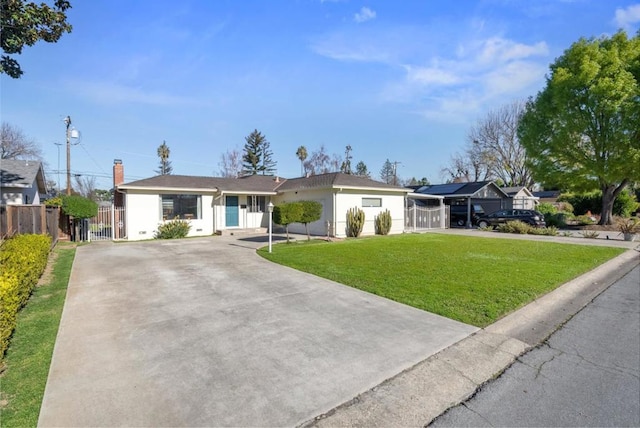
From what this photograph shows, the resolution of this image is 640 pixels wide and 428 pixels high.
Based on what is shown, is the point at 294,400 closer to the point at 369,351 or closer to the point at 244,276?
the point at 369,351

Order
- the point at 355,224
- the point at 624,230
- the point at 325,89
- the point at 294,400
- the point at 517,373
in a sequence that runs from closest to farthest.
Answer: the point at 294,400
the point at 517,373
the point at 325,89
the point at 624,230
the point at 355,224

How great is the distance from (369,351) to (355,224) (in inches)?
527

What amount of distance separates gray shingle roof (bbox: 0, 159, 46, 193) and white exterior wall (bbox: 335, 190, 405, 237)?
1411 cm

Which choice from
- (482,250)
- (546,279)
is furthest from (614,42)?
(546,279)

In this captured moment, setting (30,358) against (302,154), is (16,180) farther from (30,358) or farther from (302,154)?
(302,154)

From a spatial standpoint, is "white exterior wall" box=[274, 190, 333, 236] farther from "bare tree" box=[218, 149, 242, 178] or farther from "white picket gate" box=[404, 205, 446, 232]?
"bare tree" box=[218, 149, 242, 178]

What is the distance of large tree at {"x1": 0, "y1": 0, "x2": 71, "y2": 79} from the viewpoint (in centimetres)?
748

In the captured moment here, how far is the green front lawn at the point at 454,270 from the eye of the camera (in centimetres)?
580

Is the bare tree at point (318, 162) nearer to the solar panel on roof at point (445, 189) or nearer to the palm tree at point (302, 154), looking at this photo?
the palm tree at point (302, 154)

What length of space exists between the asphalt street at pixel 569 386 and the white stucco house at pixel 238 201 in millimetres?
12775

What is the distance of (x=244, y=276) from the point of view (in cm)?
797

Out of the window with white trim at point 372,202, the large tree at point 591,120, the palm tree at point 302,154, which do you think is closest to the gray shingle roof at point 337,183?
the window with white trim at point 372,202

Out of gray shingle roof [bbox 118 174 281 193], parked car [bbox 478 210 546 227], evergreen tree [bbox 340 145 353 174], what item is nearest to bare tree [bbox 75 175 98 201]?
gray shingle roof [bbox 118 174 281 193]

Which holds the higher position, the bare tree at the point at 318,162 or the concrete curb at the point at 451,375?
the bare tree at the point at 318,162
